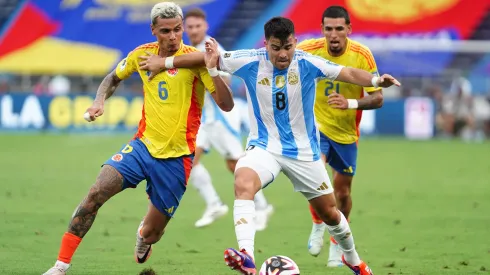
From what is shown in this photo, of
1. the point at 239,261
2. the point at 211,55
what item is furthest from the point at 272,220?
the point at 239,261

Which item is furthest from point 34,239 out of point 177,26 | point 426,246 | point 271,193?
point 271,193

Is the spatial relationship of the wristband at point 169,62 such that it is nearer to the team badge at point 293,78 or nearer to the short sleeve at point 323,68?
the team badge at point 293,78

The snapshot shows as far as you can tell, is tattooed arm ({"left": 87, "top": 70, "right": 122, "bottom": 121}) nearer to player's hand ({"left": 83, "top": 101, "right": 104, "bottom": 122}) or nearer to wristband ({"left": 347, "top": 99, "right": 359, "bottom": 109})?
player's hand ({"left": 83, "top": 101, "right": 104, "bottom": 122})

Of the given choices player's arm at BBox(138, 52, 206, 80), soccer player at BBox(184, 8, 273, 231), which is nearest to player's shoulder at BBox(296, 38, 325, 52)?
player's arm at BBox(138, 52, 206, 80)

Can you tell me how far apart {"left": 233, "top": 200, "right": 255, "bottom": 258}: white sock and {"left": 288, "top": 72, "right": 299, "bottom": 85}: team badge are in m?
1.21

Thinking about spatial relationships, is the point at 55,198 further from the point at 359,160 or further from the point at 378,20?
the point at 378,20

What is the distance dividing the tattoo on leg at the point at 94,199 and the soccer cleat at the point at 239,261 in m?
1.57

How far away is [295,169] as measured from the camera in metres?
8.65

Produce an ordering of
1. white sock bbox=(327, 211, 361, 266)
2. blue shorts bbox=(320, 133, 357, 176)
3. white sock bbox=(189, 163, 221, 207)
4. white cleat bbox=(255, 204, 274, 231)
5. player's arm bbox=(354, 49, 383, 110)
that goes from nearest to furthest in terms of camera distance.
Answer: white sock bbox=(327, 211, 361, 266) → player's arm bbox=(354, 49, 383, 110) → blue shorts bbox=(320, 133, 357, 176) → white cleat bbox=(255, 204, 274, 231) → white sock bbox=(189, 163, 221, 207)

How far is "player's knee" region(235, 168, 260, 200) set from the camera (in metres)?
8.18

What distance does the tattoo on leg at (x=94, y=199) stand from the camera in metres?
8.53

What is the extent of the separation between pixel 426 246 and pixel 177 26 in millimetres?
4418

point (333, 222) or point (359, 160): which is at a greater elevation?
point (333, 222)

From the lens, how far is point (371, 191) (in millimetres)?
17438
